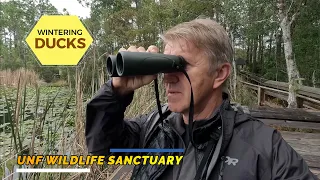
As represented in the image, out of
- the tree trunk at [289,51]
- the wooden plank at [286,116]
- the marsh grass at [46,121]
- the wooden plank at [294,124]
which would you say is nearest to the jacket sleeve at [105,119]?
the marsh grass at [46,121]

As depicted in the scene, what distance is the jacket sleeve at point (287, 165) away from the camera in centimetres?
75

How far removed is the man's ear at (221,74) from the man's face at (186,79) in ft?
0.09

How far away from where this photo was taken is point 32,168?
1434mm

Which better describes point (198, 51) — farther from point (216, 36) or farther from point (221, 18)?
point (221, 18)

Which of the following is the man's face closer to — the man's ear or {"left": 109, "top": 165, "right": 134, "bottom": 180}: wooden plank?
the man's ear

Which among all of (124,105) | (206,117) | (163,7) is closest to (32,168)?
(124,105)

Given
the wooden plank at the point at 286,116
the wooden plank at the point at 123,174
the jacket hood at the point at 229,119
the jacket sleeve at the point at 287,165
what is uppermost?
the jacket hood at the point at 229,119

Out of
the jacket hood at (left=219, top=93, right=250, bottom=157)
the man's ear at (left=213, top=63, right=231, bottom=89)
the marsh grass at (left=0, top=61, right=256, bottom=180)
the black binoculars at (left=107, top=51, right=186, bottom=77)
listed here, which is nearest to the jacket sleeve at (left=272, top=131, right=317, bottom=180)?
the jacket hood at (left=219, top=93, right=250, bottom=157)

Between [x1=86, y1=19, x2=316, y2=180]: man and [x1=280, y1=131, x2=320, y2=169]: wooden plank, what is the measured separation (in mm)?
1237

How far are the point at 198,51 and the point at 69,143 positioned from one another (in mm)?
1394

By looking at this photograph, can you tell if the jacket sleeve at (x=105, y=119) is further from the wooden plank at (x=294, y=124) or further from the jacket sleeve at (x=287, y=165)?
the wooden plank at (x=294, y=124)

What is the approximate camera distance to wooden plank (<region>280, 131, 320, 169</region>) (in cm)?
188

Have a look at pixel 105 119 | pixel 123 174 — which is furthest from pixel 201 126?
pixel 123 174

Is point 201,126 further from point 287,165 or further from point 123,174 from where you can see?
point 123,174
